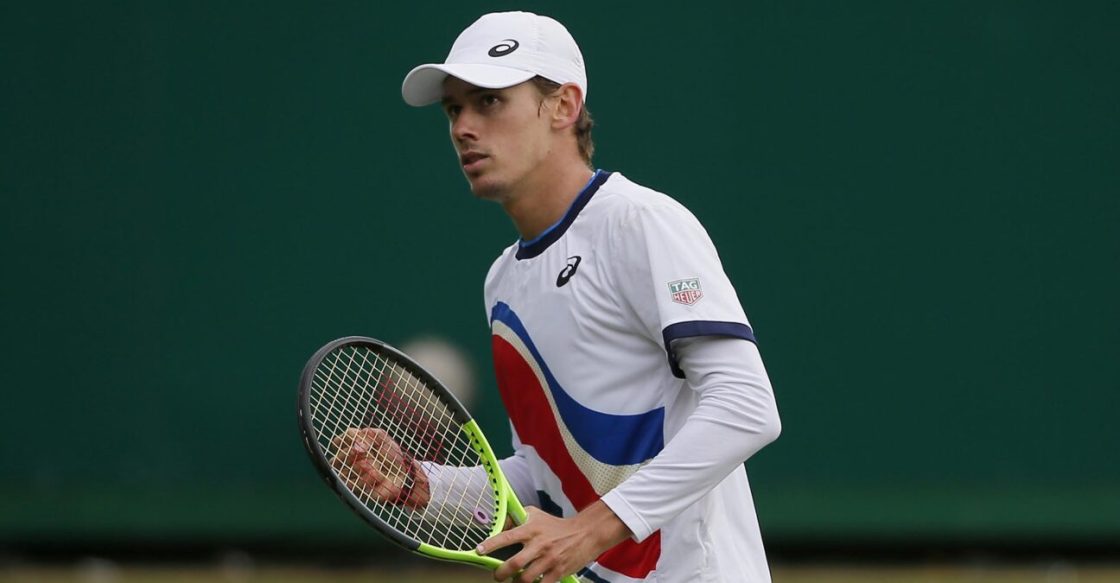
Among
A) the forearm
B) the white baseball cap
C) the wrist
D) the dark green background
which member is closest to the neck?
the white baseball cap

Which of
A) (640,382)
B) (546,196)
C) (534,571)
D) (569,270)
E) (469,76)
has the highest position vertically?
(469,76)

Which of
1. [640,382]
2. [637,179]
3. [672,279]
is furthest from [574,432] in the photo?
[637,179]

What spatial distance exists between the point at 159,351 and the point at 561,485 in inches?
196

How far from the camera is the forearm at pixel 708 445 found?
3.21 metres

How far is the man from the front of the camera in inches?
127

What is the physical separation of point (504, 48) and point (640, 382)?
80 centimetres

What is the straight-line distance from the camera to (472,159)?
3635mm

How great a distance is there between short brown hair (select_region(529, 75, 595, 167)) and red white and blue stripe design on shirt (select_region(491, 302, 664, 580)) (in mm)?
402

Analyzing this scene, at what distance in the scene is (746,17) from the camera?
8.09 m

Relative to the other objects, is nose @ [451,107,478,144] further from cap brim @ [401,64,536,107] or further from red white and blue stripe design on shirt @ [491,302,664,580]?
red white and blue stripe design on shirt @ [491,302,664,580]

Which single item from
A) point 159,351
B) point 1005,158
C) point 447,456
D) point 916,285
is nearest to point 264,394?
point 159,351

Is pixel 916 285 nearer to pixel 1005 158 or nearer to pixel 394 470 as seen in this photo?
pixel 1005 158

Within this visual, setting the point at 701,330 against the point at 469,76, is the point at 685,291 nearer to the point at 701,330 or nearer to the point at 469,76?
the point at 701,330

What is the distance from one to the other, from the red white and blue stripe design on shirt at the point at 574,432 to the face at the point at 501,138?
309 mm
